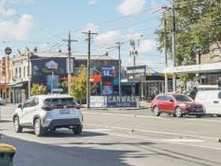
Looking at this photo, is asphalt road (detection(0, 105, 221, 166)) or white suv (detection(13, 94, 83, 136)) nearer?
asphalt road (detection(0, 105, 221, 166))

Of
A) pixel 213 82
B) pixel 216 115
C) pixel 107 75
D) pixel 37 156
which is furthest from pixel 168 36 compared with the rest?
pixel 37 156

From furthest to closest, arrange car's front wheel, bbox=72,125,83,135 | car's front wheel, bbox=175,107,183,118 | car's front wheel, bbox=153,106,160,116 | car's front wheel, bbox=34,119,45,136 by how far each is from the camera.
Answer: car's front wheel, bbox=153,106,160,116, car's front wheel, bbox=175,107,183,118, car's front wheel, bbox=72,125,83,135, car's front wheel, bbox=34,119,45,136

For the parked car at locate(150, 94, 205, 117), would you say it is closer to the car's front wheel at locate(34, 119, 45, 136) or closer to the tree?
the car's front wheel at locate(34, 119, 45, 136)

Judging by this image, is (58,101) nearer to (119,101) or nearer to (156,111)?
(156,111)

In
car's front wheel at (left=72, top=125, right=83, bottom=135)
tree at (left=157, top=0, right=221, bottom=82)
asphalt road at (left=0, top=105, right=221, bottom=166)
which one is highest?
tree at (left=157, top=0, right=221, bottom=82)

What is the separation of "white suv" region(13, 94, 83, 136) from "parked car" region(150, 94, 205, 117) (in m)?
16.1

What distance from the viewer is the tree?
64.7 meters

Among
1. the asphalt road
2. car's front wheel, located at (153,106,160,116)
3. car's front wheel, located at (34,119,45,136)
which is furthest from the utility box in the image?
car's front wheel, located at (153,106,160,116)

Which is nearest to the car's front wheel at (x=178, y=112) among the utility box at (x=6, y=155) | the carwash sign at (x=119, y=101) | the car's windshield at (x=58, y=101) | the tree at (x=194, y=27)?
the car's windshield at (x=58, y=101)

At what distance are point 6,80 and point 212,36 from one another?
58.7 metres

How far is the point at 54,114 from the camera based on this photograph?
23719 mm

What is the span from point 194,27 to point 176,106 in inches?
1071

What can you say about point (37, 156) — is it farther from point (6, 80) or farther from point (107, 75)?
point (6, 80)

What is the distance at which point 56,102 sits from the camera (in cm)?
2408
